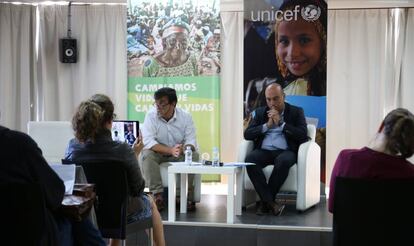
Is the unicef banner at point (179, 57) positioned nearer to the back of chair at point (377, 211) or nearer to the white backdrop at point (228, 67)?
the white backdrop at point (228, 67)

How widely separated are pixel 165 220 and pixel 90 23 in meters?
3.71

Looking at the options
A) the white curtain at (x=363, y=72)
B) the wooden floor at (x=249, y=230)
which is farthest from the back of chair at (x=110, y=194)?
the white curtain at (x=363, y=72)

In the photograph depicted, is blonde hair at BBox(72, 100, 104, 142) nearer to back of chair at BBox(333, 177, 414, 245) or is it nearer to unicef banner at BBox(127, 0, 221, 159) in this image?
back of chair at BBox(333, 177, 414, 245)

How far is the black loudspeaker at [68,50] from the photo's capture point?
281 inches

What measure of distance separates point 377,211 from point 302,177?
2250 mm

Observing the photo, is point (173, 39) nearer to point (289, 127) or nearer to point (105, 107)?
point (289, 127)

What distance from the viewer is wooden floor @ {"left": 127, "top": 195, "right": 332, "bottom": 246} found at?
4.12 metres

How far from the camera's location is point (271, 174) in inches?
186

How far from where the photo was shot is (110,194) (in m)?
3.08

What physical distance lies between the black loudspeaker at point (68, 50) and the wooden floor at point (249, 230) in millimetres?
3225

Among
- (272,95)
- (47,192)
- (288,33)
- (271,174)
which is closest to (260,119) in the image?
(272,95)

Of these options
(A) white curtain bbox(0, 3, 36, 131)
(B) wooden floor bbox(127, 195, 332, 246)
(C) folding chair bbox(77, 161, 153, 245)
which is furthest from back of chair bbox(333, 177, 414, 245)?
(A) white curtain bbox(0, 3, 36, 131)

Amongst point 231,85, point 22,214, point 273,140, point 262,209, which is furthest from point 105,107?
point 231,85

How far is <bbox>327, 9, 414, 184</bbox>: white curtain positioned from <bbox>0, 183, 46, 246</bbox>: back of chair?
550 centimetres
